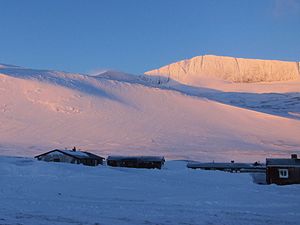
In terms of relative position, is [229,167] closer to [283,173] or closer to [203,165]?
[203,165]

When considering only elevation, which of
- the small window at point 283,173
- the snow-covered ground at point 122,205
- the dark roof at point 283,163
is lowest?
the snow-covered ground at point 122,205

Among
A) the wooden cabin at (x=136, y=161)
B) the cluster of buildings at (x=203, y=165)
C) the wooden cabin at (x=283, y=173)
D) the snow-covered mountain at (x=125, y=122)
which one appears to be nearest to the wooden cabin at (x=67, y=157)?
the cluster of buildings at (x=203, y=165)

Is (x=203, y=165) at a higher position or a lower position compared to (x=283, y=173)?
higher

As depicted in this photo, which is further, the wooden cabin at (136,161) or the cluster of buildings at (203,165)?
the wooden cabin at (136,161)

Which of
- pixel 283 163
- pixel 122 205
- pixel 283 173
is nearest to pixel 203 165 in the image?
pixel 283 163

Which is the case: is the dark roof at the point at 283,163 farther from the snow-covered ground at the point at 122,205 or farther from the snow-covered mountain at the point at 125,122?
the snow-covered mountain at the point at 125,122

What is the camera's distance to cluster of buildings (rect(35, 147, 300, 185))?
31.9 m

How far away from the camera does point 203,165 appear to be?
5066 centimetres

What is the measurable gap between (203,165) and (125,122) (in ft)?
155

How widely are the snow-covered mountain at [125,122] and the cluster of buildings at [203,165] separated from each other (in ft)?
55.2

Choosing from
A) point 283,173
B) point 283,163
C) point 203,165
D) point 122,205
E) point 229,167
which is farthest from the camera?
point 203,165

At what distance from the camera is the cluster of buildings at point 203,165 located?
3189cm

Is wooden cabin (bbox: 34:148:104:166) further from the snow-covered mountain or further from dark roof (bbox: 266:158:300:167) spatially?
dark roof (bbox: 266:158:300:167)

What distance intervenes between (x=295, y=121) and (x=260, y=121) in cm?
1314
